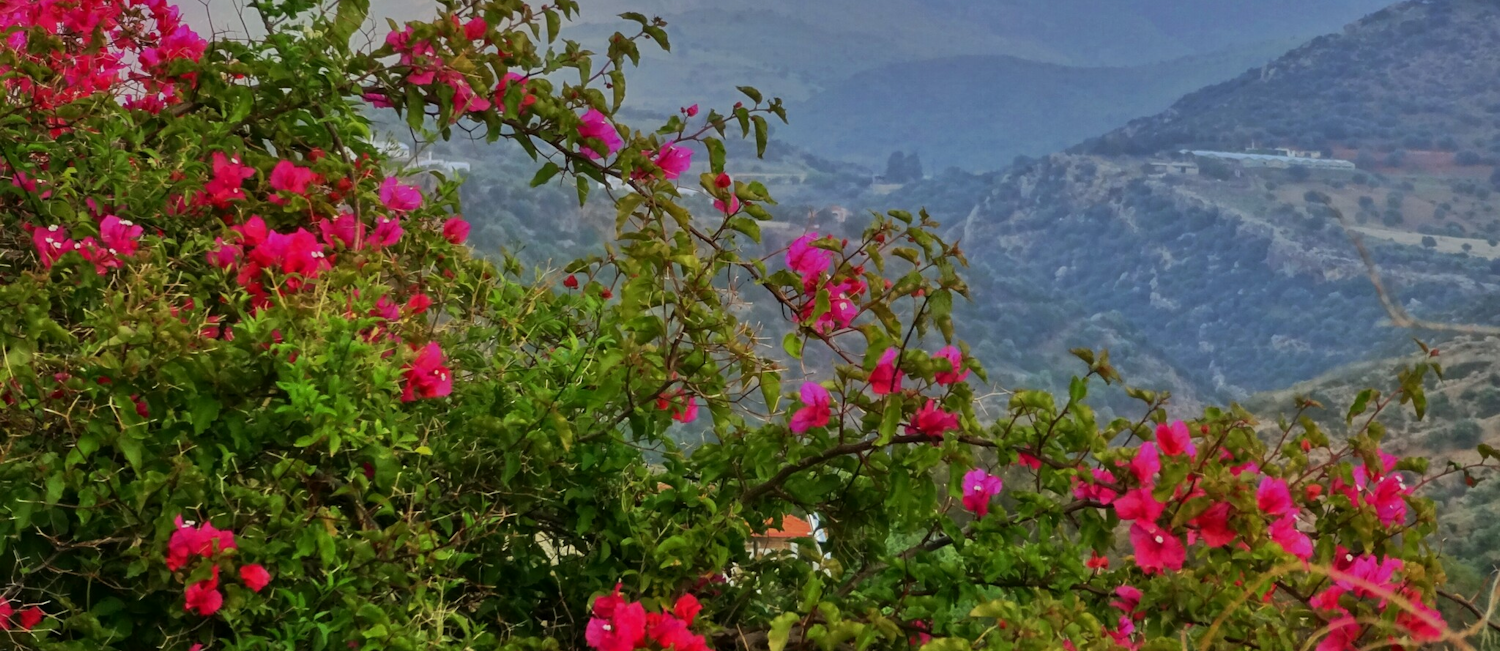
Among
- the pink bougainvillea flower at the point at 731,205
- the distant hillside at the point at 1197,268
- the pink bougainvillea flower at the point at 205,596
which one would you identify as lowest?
the distant hillside at the point at 1197,268

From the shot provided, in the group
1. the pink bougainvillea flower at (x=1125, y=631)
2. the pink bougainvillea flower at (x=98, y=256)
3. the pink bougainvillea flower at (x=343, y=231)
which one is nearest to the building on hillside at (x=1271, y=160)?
the pink bougainvillea flower at (x=1125, y=631)

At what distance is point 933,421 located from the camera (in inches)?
35.1

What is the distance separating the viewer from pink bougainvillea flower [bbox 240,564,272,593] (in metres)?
0.77

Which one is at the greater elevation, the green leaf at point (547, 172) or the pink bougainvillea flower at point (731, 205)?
the pink bougainvillea flower at point (731, 205)

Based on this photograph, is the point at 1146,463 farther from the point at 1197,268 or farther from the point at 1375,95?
the point at 1375,95

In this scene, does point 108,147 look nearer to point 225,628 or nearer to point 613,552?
point 225,628

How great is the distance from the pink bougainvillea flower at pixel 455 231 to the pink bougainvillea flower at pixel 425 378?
425 millimetres

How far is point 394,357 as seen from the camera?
88 cm

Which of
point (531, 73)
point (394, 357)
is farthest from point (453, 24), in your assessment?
point (394, 357)

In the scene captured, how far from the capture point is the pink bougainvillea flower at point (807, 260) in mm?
1004

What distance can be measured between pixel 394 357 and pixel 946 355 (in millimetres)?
425

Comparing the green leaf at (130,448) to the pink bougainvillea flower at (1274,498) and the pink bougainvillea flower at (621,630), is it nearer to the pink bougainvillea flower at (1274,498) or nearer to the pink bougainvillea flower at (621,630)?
the pink bougainvillea flower at (621,630)

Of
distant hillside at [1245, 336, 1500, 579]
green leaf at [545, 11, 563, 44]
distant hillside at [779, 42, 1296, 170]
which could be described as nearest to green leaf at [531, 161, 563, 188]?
green leaf at [545, 11, 563, 44]

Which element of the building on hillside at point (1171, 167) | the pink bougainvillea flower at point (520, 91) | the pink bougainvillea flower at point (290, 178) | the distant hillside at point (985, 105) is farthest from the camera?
the distant hillside at point (985, 105)
